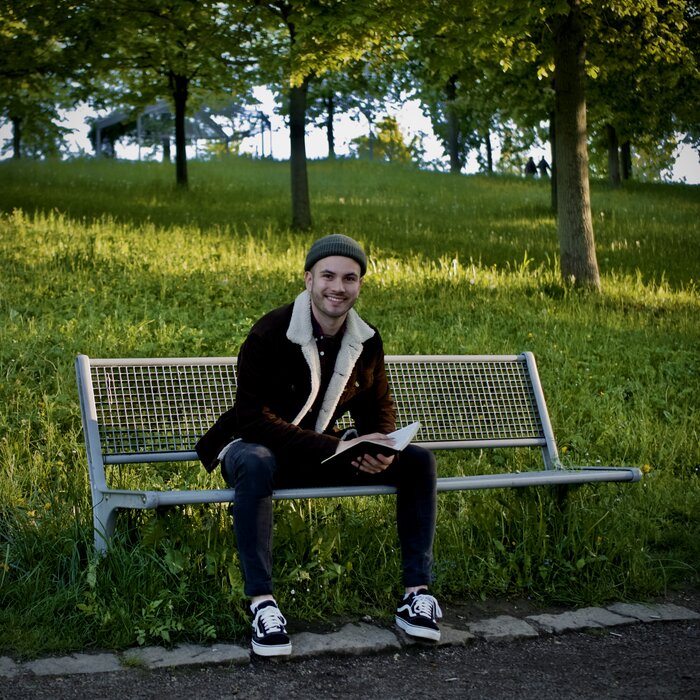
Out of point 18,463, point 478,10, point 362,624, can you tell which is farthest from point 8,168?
A: point 362,624

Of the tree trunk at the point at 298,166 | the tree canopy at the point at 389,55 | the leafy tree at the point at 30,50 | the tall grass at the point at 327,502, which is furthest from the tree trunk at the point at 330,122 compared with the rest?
the tall grass at the point at 327,502

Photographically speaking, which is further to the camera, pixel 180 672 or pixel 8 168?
pixel 8 168

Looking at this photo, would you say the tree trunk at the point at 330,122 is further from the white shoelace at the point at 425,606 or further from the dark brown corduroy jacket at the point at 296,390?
the white shoelace at the point at 425,606

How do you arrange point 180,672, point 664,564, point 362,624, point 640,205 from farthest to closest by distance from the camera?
1. point 640,205
2. point 664,564
3. point 362,624
4. point 180,672

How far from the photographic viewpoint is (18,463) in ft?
16.7

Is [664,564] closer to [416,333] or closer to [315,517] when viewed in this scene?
[315,517]

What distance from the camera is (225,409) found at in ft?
15.4

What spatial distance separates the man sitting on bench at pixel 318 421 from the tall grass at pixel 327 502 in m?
0.31

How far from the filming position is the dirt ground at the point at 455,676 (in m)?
3.28

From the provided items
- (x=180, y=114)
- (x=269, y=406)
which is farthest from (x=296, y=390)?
(x=180, y=114)

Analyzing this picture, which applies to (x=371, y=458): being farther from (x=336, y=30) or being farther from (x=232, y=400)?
(x=336, y=30)

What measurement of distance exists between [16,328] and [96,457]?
3.60m

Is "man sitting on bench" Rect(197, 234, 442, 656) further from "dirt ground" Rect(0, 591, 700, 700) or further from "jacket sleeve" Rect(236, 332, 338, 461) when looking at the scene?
"dirt ground" Rect(0, 591, 700, 700)

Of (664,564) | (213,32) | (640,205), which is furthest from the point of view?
(640,205)
